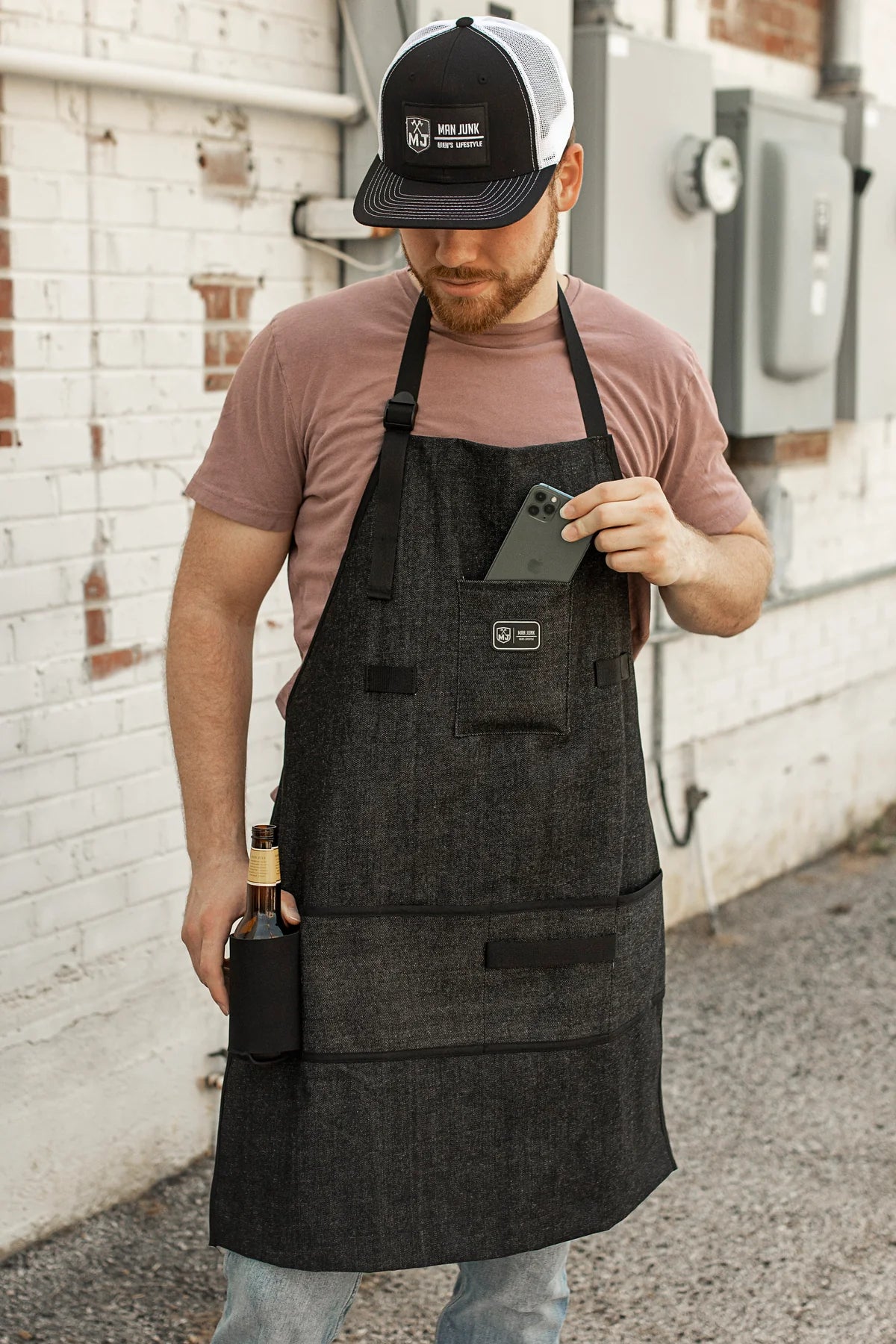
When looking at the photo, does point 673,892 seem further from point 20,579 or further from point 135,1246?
point 20,579

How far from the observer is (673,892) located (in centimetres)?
475

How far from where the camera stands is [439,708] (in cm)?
190

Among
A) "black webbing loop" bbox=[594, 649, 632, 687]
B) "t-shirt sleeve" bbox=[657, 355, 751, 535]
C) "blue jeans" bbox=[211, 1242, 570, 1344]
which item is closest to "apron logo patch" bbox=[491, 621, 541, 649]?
"black webbing loop" bbox=[594, 649, 632, 687]

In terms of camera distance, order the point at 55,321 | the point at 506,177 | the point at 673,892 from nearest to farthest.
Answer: the point at 506,177 → the point at 55,321 → the point at 673,892

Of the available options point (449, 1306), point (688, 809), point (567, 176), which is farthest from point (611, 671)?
point (688, 809)

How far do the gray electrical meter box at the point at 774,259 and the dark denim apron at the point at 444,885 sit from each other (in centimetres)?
240

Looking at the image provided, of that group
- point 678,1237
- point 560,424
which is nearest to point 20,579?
point 560,424

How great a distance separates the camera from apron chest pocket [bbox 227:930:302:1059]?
1.89 metres

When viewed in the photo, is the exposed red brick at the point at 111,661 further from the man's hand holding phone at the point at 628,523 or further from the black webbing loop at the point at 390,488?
the man's hand holding phone at the point at 628,523

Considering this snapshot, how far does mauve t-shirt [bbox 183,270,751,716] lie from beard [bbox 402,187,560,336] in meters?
0.06

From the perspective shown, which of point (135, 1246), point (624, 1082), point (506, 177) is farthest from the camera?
point (135, 1246)

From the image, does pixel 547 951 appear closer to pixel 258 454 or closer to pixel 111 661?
pixel 258 454

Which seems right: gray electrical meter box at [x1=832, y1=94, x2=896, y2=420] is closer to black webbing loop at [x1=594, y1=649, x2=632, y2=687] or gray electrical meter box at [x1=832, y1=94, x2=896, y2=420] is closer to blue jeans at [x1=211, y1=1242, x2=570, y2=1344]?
black webbing loop at [x1=594, y1=649, x2=632, y2=687]

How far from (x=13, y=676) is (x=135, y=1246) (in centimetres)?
116
